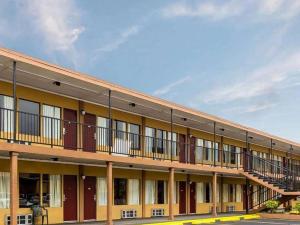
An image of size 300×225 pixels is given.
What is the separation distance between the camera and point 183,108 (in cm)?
2512

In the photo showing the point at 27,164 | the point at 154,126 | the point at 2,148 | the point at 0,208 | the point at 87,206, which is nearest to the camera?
the point at 2,148

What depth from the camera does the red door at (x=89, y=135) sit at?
22500 mm

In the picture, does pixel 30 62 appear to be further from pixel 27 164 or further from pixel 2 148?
pixel 27 164

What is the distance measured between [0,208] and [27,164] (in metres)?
2.16

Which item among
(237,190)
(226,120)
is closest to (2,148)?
(226,120)

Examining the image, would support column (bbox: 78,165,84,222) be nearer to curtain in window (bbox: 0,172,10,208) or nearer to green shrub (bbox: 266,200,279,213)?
curtain in window (bbox: 0,172,10,208)

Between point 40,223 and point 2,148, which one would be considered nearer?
point 2,148

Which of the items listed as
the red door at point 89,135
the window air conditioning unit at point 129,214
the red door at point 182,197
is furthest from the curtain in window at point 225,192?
the red door at point 89,135

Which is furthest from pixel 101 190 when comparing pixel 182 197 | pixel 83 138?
pixel 182 197

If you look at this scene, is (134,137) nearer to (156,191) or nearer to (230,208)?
(156,191)

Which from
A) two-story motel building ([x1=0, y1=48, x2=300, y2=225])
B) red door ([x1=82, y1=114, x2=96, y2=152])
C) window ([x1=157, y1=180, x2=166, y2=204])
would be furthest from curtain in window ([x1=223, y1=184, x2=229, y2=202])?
red door ([x1=82, y1=114, x2=96, y2=152])

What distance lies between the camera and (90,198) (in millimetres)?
22938

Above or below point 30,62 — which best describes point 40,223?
below

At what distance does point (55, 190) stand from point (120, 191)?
480cm
